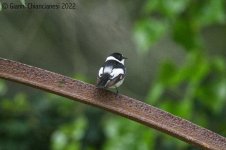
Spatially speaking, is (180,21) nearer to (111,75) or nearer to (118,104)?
(111,75)

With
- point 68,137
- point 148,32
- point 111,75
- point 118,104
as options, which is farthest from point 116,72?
point 68,137

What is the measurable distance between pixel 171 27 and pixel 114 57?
106cm

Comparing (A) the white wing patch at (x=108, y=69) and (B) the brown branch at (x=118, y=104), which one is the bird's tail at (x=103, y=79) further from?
(B) the brown branch at (x=118, y=104)

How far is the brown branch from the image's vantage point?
41.1 inches

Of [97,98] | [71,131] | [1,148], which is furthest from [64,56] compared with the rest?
[97,98]

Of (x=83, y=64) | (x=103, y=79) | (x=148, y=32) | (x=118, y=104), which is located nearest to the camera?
(x=118, y=104)

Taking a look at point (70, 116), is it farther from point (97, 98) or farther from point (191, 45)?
point (97, 98)

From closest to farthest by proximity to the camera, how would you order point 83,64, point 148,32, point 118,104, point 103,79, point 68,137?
point 118,104
point 103,79
point 148,32
point 68,137
point 83,64

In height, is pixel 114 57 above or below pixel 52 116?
above

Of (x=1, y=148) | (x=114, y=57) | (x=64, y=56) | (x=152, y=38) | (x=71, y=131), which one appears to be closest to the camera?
(x=114, y=57)

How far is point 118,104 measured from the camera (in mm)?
1079

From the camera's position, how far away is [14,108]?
151 inches

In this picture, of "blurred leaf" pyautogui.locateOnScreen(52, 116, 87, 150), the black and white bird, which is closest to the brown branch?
the black and white bird

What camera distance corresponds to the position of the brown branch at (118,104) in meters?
1.04
